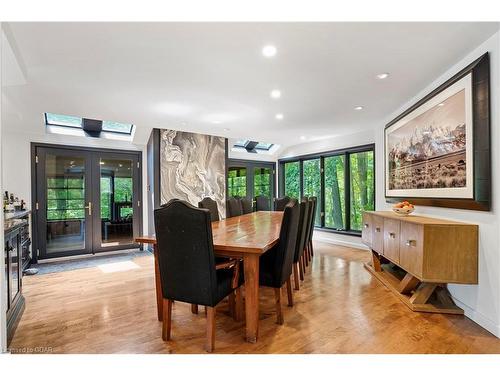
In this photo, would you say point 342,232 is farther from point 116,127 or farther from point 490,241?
point 116,127

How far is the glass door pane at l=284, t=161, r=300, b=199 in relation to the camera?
7.20m

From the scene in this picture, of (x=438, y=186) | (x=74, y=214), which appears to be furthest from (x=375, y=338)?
(x=74, y=214)

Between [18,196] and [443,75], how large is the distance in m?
6.14

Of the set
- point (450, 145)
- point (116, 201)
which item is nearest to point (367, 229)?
point (450, 145)

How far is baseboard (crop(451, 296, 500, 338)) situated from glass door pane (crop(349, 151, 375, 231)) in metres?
2.99

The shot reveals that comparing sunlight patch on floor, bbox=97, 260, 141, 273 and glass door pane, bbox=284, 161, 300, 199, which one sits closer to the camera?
sunlight patch on floor, bbox=97, 260, 141, 273

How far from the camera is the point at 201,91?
125 inches

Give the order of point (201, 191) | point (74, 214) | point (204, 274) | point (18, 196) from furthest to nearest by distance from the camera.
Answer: point (201, 191)
point (74, 214)
point (18, 196)
point (204, 274)

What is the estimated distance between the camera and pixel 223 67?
254 cm

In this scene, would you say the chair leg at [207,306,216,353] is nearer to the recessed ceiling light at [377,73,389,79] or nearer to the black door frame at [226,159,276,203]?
the recessed ceiling light at [377,73,389,79]

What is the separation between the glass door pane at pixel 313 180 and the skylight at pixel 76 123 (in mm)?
4238

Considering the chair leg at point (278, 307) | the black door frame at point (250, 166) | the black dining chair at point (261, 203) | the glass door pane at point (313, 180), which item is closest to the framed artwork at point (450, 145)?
the chair leg at point (278, 307)

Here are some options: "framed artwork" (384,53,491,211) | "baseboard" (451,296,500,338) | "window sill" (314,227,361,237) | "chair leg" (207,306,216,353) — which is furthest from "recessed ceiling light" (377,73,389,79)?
"window sill" (314,227,361,237)
